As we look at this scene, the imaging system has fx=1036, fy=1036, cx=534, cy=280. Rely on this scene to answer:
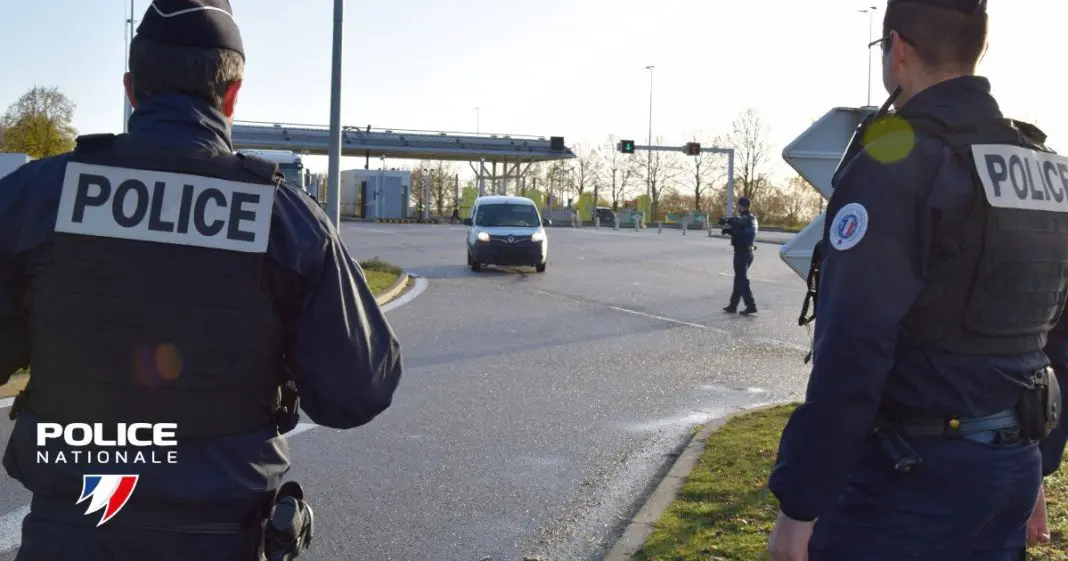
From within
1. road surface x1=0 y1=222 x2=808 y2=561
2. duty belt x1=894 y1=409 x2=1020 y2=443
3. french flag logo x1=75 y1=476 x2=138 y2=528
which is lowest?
road surface x1=0 y1=222 x2=808 y2=561

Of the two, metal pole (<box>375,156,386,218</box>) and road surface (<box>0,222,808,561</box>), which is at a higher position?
metal pole (<box>375,156,386,218</box>)

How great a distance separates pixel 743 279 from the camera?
15.9 meters

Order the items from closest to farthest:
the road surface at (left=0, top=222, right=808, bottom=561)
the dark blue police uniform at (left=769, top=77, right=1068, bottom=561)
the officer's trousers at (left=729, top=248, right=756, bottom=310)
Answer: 1. the dark blue police uniform at (left=769, top=77, right=1068, bottom=561)
2. the road surface at (left=0, top=222, right=808, bottom=561)
3. the officer's trousers at (left=729, top=248, right=756, bottom=310)

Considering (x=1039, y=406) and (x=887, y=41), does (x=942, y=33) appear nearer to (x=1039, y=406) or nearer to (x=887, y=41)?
(x=887, y=41)

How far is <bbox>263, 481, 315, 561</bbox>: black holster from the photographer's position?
217cm

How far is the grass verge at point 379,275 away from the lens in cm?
1750

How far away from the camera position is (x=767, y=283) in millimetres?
22203

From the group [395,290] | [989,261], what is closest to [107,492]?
[989,261]

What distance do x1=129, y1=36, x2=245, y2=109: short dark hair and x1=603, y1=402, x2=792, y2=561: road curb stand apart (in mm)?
3150

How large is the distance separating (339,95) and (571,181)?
63779mm

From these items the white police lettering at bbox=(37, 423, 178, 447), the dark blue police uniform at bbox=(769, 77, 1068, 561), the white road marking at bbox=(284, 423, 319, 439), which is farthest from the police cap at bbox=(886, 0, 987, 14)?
the white road marking at bbox=(284, 423, 319, 439)

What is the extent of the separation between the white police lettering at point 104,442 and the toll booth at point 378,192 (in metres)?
52.2

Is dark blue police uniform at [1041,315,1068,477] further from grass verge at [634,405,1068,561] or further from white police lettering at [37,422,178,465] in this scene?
white police lettering at [37,422,178,465]

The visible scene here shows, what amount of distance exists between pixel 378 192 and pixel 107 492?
52878mm
